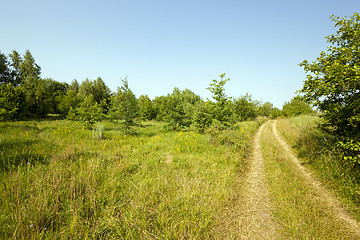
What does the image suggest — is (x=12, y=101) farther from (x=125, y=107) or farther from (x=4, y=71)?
(x=4, y=71)

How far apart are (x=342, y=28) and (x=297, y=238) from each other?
8.89 m

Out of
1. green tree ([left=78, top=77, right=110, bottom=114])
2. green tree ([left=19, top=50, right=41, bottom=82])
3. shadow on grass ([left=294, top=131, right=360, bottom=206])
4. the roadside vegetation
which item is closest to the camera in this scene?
the roadside vegetation

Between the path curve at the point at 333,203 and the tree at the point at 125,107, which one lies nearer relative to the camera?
the path curve at the point at 333,203

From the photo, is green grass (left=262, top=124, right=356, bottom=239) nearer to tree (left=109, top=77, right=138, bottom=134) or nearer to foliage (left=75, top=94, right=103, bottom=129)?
tree (left=109, top=77, right=138, bottom=134)

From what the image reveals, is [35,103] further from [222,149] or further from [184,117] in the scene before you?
[222,149]

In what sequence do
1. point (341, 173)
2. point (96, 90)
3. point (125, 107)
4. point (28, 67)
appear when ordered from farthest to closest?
1. point (96, 90)
2. point (28, 67)
3. point (125, 107)
4. point (341, 173)

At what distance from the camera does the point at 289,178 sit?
5.14 meters

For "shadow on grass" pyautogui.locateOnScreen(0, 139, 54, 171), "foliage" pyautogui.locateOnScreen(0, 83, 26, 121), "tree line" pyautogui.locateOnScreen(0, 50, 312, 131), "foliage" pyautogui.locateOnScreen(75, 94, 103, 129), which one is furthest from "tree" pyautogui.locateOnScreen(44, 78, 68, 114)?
"shadow on grass" pyautogui.locateOnScreen(0, 139, 54, 171)

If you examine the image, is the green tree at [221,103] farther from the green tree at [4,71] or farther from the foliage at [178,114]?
the green tree at [4,71]

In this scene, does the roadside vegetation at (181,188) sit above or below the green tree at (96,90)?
below

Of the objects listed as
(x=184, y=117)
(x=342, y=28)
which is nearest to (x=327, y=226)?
(x=342, y=28)

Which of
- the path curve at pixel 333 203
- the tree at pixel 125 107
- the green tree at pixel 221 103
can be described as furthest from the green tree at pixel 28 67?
the path curve at pixel 333 203

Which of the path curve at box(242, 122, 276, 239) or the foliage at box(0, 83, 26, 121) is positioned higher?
the foliage at box(0, 83, 26, 121)

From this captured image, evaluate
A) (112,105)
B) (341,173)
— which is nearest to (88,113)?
(112,105)
